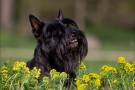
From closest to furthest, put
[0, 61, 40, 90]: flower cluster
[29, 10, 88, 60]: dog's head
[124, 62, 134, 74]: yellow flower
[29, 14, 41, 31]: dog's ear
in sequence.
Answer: [0, 61, 40, 90]: flower cluster → [124, 62, 134, 74]: yellow flower → [29, 10, 88, 60]: dog's head → [29, 14, 41, 31]: dog's ear

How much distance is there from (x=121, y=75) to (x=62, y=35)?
9.03 ft

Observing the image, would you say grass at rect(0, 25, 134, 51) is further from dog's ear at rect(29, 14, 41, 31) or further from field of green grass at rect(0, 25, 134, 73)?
dog's ear at rect(29, 14, 41, 31)

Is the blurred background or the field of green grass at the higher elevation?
the blurred background

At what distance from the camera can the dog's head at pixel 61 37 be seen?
8836 mm

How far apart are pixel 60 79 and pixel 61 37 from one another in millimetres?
2920

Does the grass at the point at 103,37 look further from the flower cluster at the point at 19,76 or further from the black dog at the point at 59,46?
the flower cluster at the point at 19,76

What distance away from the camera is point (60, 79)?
619 centimetres

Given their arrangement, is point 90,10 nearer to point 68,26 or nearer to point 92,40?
point 92,40

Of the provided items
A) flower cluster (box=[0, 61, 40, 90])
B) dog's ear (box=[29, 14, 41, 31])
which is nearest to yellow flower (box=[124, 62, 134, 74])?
flower cluster (box=[0, 61, 40, 90])

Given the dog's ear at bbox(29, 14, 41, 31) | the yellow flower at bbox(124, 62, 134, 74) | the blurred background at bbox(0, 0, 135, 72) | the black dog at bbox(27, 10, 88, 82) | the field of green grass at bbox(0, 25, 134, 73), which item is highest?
the blurred background at bbox(0, 0, 135, 72)

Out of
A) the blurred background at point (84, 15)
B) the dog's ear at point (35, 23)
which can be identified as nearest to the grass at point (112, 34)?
the blurred background at point (84, 15)

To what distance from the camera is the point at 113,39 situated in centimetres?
4316

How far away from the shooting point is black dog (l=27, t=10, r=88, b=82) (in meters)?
8.86

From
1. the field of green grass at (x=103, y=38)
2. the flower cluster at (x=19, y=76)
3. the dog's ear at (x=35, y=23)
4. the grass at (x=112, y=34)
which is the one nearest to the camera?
the flower cluster at (x=19, y=76)
